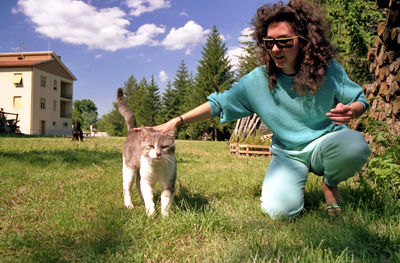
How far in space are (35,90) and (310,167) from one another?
30.9 metres

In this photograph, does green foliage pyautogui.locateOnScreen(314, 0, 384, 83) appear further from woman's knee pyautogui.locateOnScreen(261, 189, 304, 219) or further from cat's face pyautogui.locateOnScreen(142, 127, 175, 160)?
cat's face pyautogui.locateOnScreen(142, 127, 175, 160)

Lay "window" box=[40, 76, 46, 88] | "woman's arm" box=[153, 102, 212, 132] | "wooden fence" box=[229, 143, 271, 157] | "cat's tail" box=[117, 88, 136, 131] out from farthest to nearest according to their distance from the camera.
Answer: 1. "window" box=[40, 76, 46, 88]
2. "wooden fence" box=[229, 143, 271, 157]
3. "cat's tail" box=[117, 88, 136, 131]
4. "woman's arm" box=[153, 102, 212, 132]

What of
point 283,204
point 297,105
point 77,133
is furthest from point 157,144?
point 77,133

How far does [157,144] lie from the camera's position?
2621 millimetres

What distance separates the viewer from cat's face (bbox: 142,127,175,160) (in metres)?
2.56

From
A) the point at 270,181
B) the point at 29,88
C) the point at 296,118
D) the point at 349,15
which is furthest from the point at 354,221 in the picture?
the point at 29,88

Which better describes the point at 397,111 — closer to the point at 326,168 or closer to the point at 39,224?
the point at 326,168

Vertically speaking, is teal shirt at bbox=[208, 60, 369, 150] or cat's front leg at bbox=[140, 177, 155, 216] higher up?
teal shirt at bbox=[208, 60, 369, 150]

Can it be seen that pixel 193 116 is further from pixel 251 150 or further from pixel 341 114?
pixel 251 150

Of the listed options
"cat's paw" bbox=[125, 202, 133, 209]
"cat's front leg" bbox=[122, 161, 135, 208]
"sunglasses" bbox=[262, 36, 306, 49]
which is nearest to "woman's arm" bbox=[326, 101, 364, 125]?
"sunglasses" bbox=[262, 36, 306, 49]

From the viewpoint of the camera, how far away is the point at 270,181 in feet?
8.66

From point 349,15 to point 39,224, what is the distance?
1290 centimetres

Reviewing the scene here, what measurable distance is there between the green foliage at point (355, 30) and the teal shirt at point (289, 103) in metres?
9.12

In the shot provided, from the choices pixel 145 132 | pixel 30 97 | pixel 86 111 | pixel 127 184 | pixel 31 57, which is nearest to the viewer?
pixel 145 132
